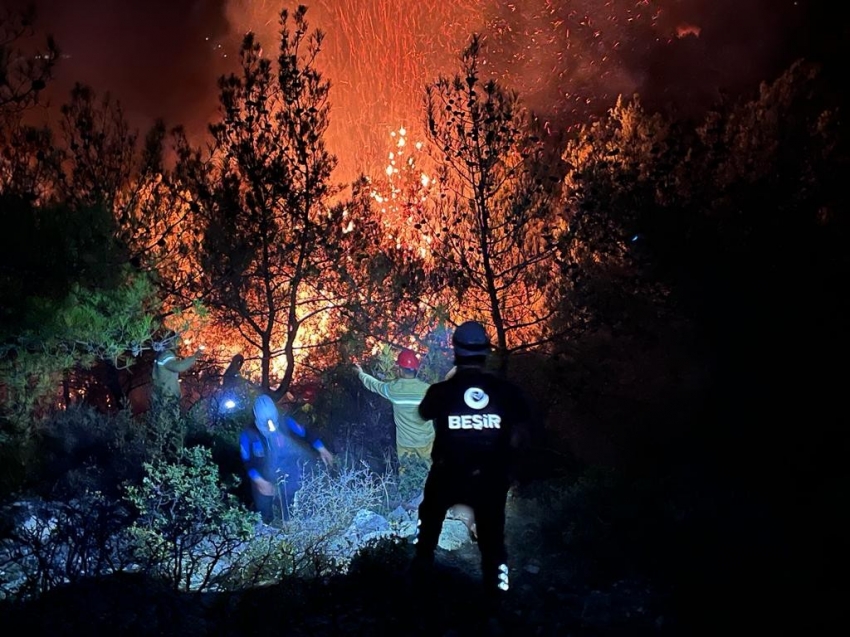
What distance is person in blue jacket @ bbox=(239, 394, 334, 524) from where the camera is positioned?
23.2 feet

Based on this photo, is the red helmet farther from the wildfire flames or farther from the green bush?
the wildfire flames

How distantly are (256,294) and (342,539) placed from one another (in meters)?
7.44

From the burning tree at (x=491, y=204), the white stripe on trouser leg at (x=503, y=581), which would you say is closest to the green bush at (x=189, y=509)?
the white stripe on trouser leg at (x=503, y=581)

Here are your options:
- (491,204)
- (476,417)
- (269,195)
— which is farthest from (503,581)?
(269,195)

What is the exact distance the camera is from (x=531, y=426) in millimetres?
4641

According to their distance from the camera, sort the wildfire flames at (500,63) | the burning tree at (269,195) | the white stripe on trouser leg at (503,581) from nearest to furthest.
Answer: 1. the white stripe on trouser leg at (503,581)
2. the burning tree at (269,195)
3. the wildfire flames at (500,63)

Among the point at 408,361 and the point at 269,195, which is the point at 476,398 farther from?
the point at 269,195

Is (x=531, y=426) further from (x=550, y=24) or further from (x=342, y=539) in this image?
(x=550, y=24)

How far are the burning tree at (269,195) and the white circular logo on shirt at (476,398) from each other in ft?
26.7

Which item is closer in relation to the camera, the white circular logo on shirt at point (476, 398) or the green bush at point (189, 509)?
the white circular logo on shirt at point (476, 398)

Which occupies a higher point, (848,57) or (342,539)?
(848,57)

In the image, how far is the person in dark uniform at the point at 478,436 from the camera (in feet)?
15.0

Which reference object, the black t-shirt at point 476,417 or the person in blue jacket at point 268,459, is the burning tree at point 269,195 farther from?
the black t-shirt at point 476,417

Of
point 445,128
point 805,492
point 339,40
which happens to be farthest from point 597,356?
point 339,40
